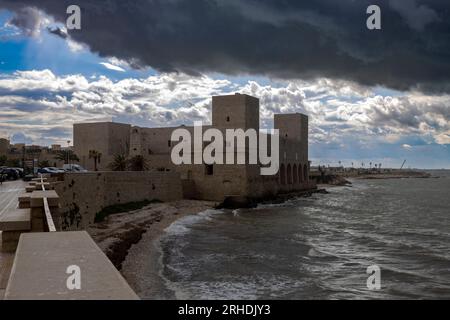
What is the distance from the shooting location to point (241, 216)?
1150 inches

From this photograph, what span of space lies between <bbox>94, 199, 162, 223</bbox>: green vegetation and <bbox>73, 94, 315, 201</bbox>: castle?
25.1 feet

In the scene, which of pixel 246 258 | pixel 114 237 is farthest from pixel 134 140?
pixel 246 258

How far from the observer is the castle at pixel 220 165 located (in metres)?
35.8

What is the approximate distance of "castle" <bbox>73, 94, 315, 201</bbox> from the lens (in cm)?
3581

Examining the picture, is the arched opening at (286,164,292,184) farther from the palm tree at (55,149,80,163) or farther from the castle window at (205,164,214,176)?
the palm tree at (55,149,80,163)

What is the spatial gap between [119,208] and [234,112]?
15.1 metres

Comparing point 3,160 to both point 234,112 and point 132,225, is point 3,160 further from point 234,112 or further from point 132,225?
point 132,225

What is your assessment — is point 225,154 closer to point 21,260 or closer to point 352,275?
point 352,275

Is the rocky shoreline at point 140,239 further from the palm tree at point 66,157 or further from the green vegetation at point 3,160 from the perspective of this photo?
the green vegetation at point 3,160

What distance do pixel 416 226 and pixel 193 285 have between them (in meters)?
19.1

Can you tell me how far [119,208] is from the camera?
81.1 ft

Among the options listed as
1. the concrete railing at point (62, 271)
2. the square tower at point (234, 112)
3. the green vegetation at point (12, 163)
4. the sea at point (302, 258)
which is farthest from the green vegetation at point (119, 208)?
the green vegetation at point (12, 163)

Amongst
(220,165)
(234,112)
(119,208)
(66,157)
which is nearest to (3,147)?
(66,157)
